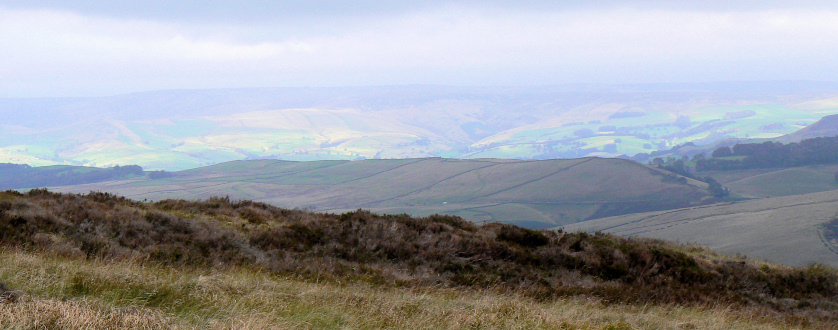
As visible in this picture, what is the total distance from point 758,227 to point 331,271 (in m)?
63.9

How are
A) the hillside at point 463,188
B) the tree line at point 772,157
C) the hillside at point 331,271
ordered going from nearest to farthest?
1. the hillside at point 331,271
2. the hillside at point 463,188
3. the tree line at point 772,157

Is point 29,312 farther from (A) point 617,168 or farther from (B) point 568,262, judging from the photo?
Answer: (A) point 617,168

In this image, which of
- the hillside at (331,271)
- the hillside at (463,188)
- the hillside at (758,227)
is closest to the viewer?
the hillside at (331,271)

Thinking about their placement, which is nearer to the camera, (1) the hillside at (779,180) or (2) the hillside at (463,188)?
(2) the hillside at (463,188)

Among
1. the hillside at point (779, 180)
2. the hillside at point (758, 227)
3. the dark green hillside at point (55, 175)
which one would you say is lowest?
the hillside at point (758, 227)

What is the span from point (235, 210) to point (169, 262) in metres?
7.46

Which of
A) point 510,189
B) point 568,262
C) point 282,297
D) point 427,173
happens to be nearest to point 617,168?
point 510,189

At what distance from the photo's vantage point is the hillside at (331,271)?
6535 millimetres

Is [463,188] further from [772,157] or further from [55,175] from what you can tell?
[55,175]

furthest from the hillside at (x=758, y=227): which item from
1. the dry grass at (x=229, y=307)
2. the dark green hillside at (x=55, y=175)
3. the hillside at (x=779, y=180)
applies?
the dark green hillside at (x=55, y=175)

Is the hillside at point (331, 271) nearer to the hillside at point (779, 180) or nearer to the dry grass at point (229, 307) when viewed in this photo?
the dry grass at point (229, 307)

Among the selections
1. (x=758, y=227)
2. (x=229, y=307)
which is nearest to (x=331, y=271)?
(x=229, y=307)

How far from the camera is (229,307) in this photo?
6.40m

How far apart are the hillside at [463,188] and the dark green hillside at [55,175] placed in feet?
28.5
